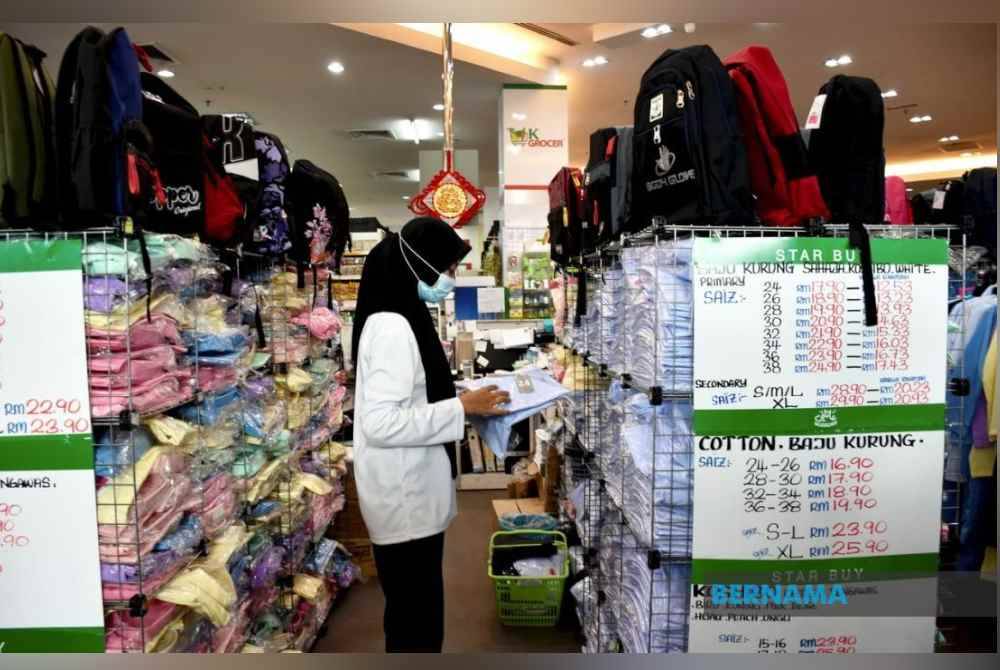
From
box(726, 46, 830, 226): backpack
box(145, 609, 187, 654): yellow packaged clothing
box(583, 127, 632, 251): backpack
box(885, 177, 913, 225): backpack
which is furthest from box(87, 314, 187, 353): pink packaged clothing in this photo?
box(885, 177, 913, 225): backpack

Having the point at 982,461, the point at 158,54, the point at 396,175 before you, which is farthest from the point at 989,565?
the point at 396,175

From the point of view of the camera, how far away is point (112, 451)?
1.77m

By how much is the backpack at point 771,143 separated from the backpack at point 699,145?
7 centimetres

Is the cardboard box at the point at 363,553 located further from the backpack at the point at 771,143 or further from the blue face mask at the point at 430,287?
the backpack at the point at 771,143

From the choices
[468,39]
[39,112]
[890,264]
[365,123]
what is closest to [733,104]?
[890,264]

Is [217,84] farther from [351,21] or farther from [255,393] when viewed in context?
[351,21]

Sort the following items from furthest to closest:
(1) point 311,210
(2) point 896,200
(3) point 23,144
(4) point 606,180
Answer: (1) point 311,210, (2) point 896,200, (4) point 606,180, (3) point 23,144

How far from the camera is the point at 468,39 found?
6551mm

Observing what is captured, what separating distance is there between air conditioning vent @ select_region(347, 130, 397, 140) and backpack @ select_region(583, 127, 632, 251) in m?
7.41

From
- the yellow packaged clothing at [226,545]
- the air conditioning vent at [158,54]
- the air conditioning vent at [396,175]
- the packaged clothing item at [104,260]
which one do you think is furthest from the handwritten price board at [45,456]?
the air conditioning vent at [396,175]

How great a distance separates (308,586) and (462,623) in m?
0.92

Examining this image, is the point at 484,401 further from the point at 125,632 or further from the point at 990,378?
the point at 990,378

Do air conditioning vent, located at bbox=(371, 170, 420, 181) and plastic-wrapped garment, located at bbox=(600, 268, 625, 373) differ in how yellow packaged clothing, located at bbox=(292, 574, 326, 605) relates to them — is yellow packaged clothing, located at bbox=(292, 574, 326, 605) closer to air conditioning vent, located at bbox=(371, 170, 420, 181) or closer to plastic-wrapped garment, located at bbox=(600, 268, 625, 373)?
plastic-wrapped garment, located at bbox=(600, 268, 625, 373)

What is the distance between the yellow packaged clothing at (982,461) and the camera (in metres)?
2.04
